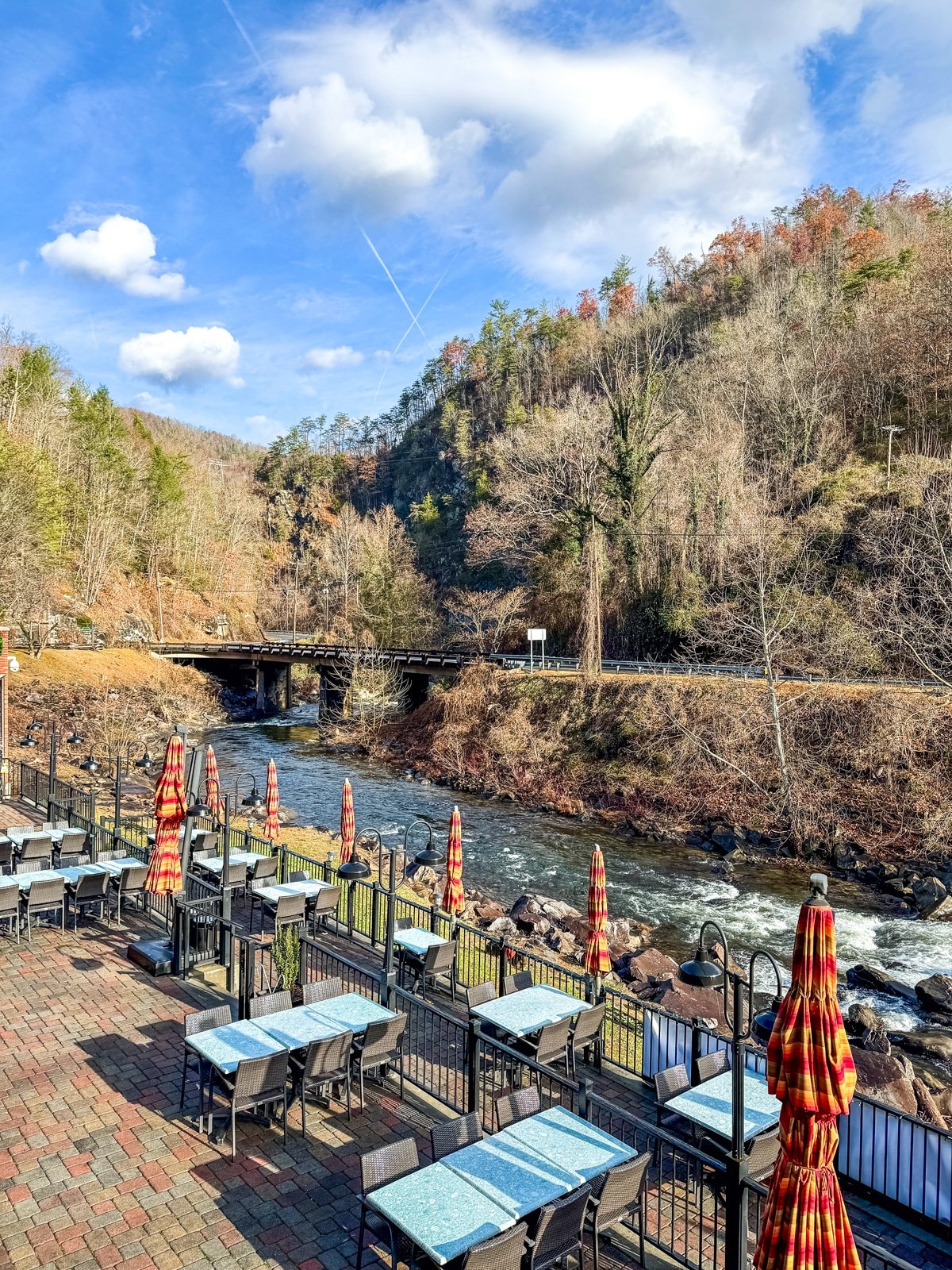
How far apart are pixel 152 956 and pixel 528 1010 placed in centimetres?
615

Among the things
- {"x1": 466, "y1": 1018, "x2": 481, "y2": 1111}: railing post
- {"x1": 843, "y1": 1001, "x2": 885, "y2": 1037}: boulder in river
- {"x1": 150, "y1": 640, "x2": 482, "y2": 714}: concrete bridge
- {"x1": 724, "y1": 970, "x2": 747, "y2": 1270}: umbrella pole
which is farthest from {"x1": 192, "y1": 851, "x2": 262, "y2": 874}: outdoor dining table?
{"x1": 150, "y1": 640, "x2": 482, "y2": 714}: concrete bridge

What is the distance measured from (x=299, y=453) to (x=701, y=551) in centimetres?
9144

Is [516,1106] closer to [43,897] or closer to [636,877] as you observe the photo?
[43,897]

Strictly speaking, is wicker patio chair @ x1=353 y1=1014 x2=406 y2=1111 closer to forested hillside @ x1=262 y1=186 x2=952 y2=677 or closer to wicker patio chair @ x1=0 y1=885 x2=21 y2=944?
wicker patio chair @ x1=0 y1=885 x2=21 y2=944

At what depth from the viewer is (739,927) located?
61.4 ft

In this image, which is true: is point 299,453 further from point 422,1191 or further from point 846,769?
point 422,1191

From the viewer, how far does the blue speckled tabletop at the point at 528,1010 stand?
9.15m

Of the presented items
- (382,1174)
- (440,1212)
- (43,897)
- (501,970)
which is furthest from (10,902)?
(440,1212)

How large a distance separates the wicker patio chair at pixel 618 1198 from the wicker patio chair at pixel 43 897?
33.7 feet

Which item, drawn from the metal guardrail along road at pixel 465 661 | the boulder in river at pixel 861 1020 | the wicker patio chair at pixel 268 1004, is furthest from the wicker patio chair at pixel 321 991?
the metal guardrail along road at pixel 465 661

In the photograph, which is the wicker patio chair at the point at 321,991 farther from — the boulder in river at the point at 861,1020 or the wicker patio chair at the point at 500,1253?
the boulder in river at the point at 861,1020

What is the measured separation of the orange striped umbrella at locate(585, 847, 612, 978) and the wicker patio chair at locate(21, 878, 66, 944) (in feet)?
28.8

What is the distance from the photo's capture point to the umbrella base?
11.8 m

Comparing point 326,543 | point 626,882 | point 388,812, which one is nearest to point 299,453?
point 326,543
